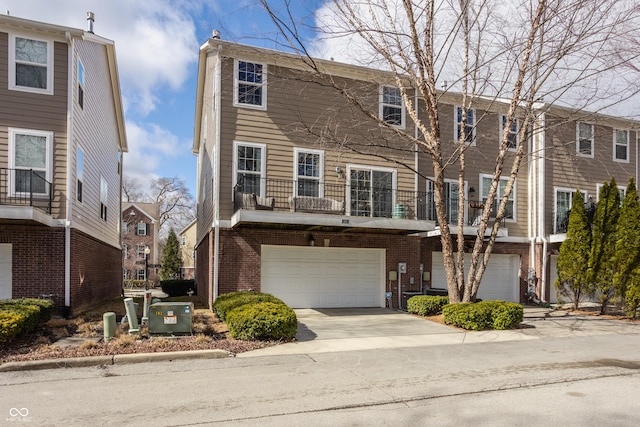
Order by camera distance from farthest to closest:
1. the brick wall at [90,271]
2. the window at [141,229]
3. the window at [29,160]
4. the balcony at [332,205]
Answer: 1. the window at [141,229]
2. the balcony at [332,205]
3. the brick wall at [90,271]
4. the window at [29,160]

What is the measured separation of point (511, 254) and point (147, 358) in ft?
48.9

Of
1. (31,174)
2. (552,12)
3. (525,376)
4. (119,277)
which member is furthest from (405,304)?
(119,277)

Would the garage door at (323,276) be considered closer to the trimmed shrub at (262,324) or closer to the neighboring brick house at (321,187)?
the neighboring brick house at (321,187)

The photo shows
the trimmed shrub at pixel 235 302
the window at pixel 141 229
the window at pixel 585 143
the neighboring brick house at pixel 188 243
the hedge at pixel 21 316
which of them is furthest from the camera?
the neighboring brick house at pixel 188 243

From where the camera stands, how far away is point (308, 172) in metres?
14.5

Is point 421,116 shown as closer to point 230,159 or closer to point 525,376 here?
point 230,159

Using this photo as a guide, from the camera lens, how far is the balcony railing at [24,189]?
11.3 metres

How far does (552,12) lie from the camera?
38.0 feet

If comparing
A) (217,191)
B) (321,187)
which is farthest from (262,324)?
(321,187)

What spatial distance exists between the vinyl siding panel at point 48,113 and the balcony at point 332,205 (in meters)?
4.59

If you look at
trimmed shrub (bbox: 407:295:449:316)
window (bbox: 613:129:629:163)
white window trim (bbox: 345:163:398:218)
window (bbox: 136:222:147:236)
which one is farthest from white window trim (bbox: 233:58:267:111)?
window (bbox: 136:222:147:236)

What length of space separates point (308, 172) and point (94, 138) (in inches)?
294

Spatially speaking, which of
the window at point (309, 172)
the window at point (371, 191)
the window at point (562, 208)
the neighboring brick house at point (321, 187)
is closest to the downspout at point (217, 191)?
the neighboring brick house at point (321, 187)

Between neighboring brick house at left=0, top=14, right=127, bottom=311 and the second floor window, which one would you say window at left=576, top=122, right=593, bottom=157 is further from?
neighboring brick house at left=0, top=14, right=127, bottom=311
